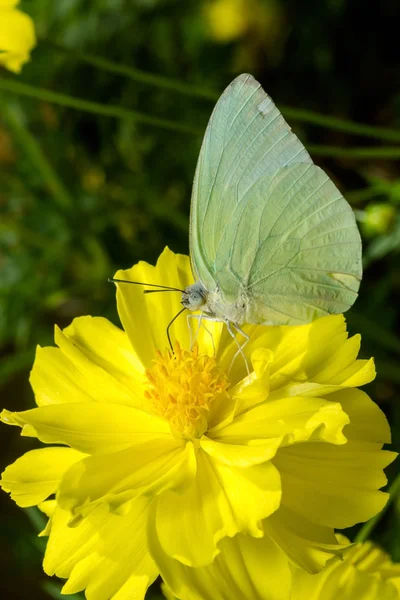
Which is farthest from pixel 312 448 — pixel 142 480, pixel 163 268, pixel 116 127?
pixel 116 127

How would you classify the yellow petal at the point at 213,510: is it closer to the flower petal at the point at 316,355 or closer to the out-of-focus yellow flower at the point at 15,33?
the flower petal at the point at 316,355

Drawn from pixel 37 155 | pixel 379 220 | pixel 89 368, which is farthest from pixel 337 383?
pixel 37 155

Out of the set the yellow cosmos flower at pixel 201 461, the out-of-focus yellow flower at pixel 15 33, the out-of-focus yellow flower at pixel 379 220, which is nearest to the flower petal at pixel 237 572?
the yellow cosmos flower at pixel 201 461

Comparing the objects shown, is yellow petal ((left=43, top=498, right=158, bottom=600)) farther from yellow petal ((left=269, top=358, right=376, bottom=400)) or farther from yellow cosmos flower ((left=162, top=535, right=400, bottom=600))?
yellow petal ((left=269, top=358, right=376, bottom=400))

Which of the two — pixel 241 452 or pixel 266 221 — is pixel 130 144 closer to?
pixel 266 221

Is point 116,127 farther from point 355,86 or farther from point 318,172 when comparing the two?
point 318,172

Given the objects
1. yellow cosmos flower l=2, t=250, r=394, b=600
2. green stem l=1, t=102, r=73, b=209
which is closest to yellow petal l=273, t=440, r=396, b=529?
yellow cosmos flower l=2, t=250, r=394, b=600
